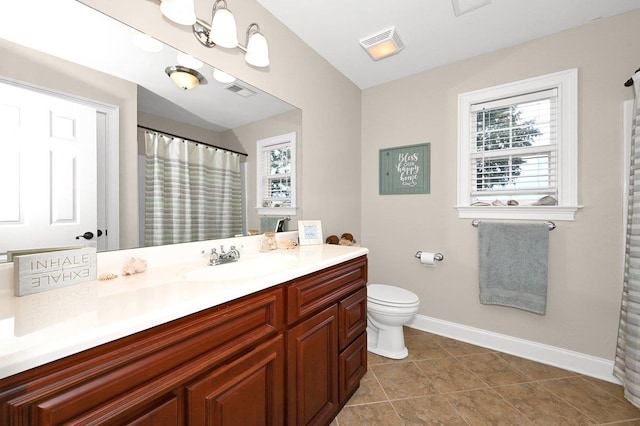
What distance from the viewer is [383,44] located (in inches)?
80.7

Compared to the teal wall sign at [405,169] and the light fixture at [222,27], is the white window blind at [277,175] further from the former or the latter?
the teal wall sign at [405,169]

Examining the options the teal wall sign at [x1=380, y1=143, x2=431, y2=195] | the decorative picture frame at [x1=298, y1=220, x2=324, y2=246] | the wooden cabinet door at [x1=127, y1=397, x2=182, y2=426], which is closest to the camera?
the wooden cabinet door at [x1=127, y1=397, x2=182, y2=426]

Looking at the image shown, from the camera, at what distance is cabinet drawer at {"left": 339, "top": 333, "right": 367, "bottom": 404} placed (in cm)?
145

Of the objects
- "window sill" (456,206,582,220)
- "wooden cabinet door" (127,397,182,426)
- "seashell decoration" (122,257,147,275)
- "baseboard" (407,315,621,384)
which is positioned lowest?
"baseboard" (407,315,621,384)

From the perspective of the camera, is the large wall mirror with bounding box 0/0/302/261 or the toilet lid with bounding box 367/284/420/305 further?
the toilet lid with bounding box 367/284/420/305

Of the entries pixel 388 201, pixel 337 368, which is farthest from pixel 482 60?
pixel 337 368

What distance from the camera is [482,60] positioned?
2219 millimetres


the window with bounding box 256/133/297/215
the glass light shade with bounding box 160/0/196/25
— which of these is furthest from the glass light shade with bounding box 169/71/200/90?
the window with bounding box 256/133/297/215

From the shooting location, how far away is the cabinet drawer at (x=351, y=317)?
1.43 metres

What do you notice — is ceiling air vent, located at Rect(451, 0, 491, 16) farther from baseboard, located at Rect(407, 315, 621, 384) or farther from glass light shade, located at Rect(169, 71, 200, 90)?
baseboard, located at Rect(407, 315, 621, 384)

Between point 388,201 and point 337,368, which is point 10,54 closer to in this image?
point 337,368

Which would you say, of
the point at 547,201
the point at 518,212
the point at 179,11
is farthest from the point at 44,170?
the point at 547,201

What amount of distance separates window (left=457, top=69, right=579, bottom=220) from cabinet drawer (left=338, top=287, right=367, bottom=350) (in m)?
1.34

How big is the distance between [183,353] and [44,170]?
0.81 m
